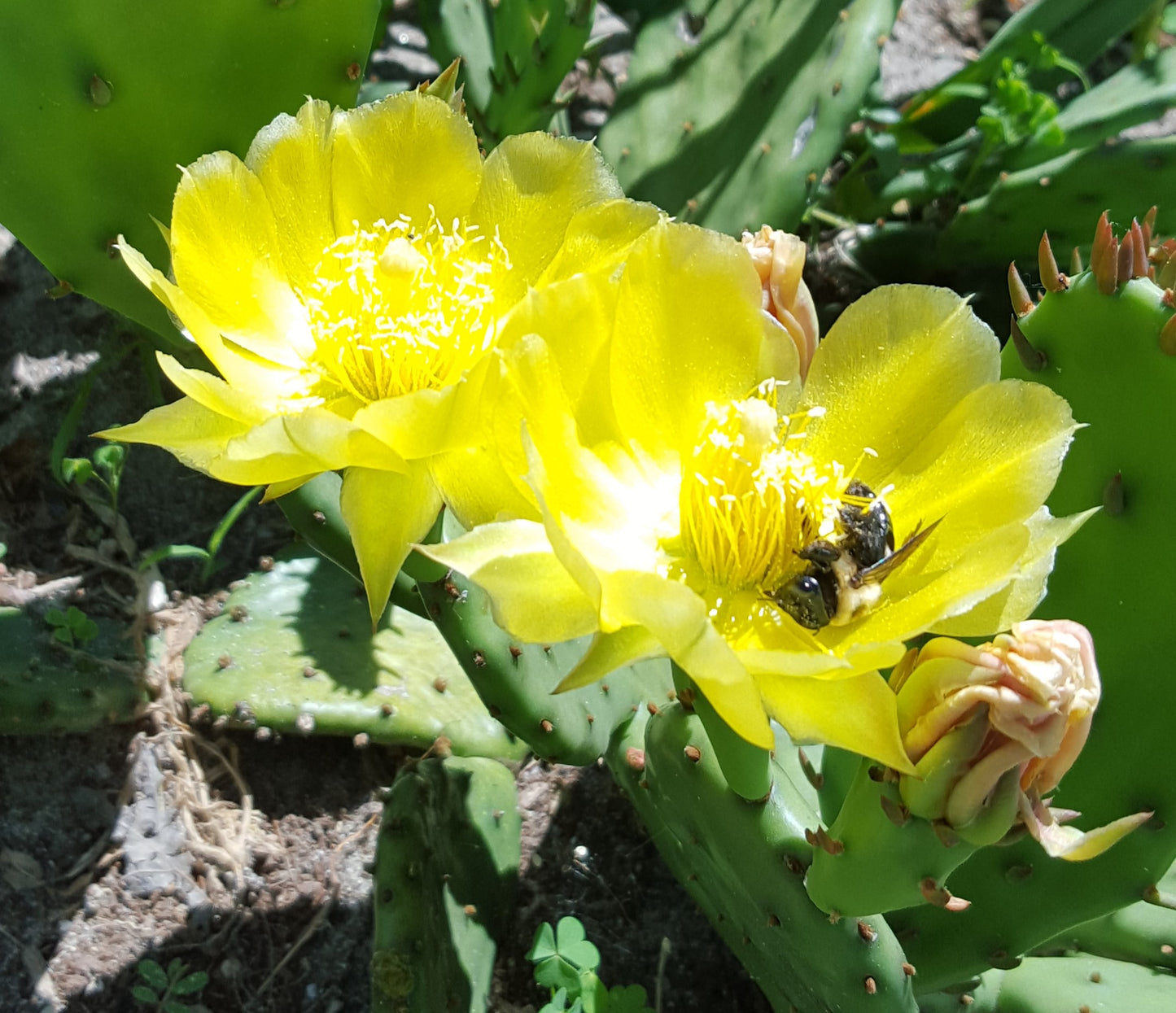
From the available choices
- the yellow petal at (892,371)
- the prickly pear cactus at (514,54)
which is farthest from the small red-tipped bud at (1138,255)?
the prickly pear cactus at (514,54)

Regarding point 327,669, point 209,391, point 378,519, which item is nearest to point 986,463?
point 378,519

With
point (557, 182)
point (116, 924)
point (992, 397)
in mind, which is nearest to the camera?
point (992, 397)

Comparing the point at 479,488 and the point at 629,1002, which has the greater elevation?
the point at 479,488

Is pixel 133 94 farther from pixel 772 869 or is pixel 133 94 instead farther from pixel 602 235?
pixel 772 869

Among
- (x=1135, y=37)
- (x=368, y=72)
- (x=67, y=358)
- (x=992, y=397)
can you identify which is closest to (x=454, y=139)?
(x=992, y=397)

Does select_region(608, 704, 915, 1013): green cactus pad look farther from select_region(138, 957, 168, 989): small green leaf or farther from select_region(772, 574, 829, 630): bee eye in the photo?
select_region(138, 957, 168, 989): small green leaf

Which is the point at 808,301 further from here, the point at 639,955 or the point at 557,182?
the point at 639,955

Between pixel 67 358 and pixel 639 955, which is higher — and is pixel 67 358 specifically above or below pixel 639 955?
above

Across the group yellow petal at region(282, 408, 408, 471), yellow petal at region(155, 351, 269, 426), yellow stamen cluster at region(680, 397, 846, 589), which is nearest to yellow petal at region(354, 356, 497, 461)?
yellow petal at region(282, 408, 408, 471)
